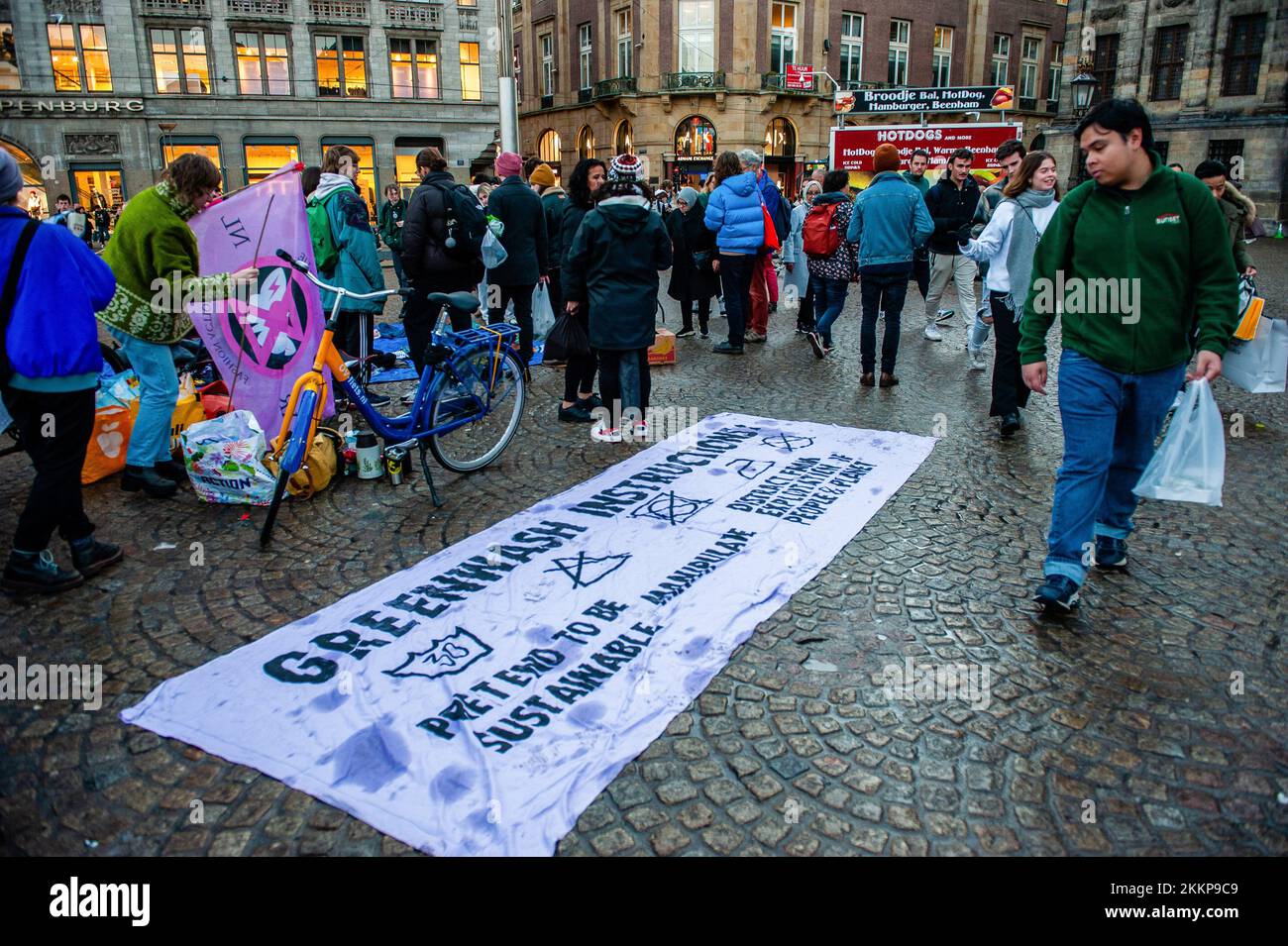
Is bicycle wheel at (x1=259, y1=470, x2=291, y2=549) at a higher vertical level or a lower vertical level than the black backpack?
lower

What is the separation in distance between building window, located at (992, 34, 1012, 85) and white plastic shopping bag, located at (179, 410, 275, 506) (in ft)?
154

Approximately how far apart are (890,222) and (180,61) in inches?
1348

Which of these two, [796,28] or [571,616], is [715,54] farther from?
[571,616]

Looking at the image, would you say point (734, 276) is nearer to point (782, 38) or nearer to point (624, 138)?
point (624, 138)

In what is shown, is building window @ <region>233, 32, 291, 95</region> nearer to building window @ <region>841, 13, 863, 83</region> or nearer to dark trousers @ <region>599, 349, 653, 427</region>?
building window @ <region>841, 13, 863, 83</region>

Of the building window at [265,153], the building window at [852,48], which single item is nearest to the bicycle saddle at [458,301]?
the building window at [265,153]

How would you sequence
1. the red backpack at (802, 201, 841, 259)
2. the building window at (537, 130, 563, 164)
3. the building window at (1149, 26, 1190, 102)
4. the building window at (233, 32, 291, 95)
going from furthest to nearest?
1. the building window at (537, 130, 563, 164)
2. the building window at (233, 32, 291, 95)
3. the building window at (1149, 26, 1190, 102)
4. the red backpack at (802, 201, 841, 259)

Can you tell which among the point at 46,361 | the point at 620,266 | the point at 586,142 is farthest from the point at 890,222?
the point at 586,142

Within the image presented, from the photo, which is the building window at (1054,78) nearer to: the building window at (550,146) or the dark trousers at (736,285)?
the building window at (550,146)

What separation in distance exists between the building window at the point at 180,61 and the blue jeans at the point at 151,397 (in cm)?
3339

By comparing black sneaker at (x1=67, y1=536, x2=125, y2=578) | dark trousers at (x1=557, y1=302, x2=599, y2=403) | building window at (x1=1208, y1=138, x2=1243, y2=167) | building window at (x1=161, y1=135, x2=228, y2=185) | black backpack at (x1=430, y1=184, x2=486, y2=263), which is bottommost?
black sneaker at (x1=67, y1=536, x2=125, y2=578)

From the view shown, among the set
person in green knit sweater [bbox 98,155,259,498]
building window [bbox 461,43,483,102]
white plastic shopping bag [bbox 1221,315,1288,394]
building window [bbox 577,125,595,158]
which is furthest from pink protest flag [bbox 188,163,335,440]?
building window [bbox 577,125,595,158]

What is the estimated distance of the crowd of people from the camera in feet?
11.6

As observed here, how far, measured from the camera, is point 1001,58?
1715 inches
